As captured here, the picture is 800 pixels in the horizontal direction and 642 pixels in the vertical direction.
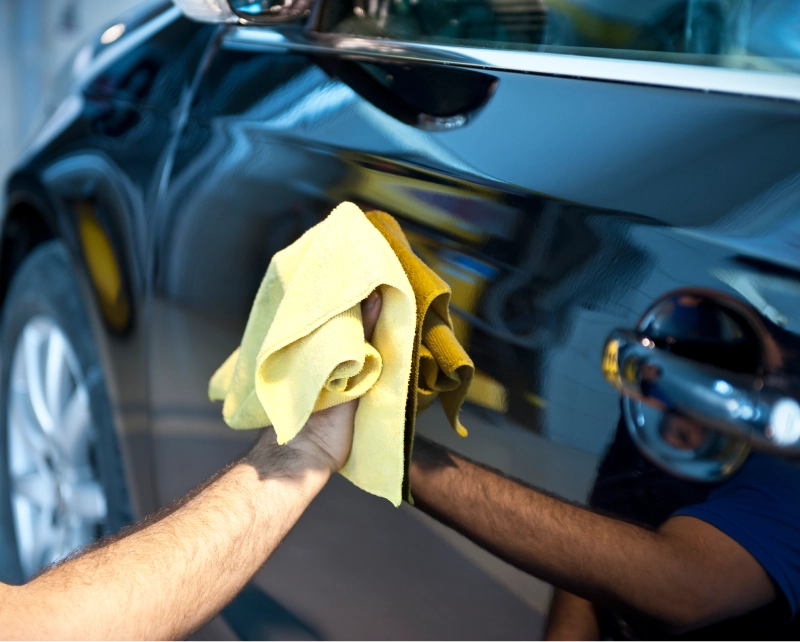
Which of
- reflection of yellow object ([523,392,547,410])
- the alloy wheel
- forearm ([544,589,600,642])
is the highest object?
reflection of yellow object ([523,392,547,410])

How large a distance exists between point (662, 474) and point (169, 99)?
1049 millimetres

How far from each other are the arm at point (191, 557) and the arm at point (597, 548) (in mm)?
118

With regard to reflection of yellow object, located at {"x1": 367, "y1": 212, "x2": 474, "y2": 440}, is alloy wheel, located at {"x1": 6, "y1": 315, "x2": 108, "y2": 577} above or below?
below

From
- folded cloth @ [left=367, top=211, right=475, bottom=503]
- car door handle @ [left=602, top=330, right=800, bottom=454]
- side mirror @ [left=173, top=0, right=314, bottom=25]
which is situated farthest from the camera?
side mirror @ [left=173, top=0, right=314, bottom=25]

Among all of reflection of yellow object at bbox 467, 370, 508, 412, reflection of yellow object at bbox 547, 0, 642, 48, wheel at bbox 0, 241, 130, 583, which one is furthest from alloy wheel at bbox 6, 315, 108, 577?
reflection of yellow object at bbox 547, 0, 642, 48

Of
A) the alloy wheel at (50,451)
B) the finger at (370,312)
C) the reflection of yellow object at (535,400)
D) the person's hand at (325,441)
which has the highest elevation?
the finger at (370,312)

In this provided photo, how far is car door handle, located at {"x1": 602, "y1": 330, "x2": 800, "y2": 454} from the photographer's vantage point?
1.72ft

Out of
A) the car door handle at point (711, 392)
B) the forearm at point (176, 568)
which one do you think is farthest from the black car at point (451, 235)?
the forearm at point (176, 568)

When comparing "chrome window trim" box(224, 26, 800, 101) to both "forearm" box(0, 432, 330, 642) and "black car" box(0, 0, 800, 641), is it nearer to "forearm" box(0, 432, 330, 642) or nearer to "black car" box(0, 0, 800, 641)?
"black car" box(0, 0, 800, 641)

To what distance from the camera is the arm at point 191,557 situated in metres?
0.66

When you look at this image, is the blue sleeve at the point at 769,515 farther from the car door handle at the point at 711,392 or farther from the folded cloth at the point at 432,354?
the folded cloth at the point at 432,354

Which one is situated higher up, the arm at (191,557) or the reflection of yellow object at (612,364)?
the reflection of yellow object at (612,364)

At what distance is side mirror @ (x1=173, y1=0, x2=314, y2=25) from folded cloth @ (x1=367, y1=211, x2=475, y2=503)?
490 millimetres

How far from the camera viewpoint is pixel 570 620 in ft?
2.19
